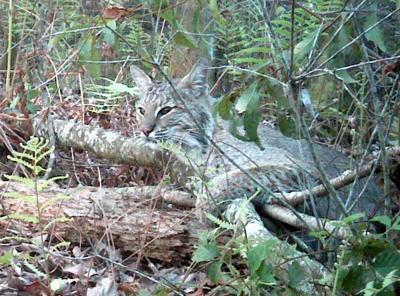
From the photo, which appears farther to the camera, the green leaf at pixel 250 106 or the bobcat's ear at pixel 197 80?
the bobcat's ear at pixel 197 80

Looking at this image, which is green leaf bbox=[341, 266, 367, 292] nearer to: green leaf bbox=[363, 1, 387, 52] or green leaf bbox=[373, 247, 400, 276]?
green leaf bbox=[373, 247, 400, 276]

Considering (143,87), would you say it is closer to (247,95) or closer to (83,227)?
(83,227)

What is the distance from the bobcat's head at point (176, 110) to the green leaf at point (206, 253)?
2.58 metres

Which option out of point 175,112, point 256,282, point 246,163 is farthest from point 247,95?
point 175,112

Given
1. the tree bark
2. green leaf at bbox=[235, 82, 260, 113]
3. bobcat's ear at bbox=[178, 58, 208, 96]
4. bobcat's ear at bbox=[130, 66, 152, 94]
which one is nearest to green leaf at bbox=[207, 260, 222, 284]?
green leaf at bbox=[235, 82, 260, 113]

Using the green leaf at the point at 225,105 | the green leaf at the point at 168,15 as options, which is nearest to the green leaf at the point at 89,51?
the green leaf at the point at 168,15

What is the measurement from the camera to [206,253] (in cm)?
267

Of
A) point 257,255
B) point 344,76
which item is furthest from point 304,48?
point 257,255

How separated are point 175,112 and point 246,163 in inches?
28.0

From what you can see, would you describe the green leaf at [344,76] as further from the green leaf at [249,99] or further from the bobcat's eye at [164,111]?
the bobcat's eye at [164,111]

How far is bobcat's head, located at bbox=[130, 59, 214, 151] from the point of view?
5340 mm

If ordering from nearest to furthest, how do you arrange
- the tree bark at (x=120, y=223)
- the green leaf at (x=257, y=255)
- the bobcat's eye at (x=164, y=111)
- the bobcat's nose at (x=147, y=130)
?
the green leaf at (x=257, y=255) → the tree bark at (x=120, y=223) → the bobcat's nose at (x=147, y=130) → the bobcat's eye at (x=164, y=111)

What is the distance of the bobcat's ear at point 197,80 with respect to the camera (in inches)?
218

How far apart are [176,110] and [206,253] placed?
2.84m
